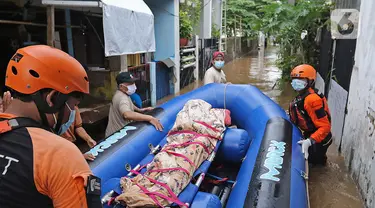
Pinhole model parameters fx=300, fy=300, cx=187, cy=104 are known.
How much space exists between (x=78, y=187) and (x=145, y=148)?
224 centimetres

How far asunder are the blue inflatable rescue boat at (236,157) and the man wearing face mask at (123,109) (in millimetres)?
102

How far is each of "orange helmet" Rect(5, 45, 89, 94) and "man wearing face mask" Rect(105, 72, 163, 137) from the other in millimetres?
2210

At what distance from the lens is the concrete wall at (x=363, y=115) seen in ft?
10.4

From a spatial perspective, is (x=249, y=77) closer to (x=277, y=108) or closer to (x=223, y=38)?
(x=223, y=38)

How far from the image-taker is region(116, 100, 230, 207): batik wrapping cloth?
7.16 feet

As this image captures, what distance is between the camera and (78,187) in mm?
969

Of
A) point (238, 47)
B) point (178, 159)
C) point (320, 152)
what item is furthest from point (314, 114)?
point (238, 47)

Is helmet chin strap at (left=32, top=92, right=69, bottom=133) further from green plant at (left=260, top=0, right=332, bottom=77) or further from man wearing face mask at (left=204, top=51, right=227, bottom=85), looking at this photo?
green plant at (left=260, top=0, right=332, bottom=77)

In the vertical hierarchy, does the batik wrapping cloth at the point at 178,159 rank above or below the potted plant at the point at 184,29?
below

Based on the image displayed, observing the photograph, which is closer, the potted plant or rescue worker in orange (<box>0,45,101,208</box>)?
rescue worker in orange (<box>0,45,101,208</box>)

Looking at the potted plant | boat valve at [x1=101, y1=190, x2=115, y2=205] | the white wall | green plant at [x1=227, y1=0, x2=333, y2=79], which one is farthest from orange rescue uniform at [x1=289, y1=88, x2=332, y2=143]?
the potted plant

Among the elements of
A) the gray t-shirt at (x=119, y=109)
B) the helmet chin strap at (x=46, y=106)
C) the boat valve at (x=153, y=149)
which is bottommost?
the boat valve at (x=153, y=149)

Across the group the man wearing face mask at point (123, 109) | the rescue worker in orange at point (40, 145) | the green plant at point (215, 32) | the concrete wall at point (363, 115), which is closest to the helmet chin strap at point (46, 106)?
the rescue worker in orange at point (40, 145)

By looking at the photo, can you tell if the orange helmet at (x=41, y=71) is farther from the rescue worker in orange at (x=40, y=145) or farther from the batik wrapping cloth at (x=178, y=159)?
the batik wrapping cloth at (x=178, y=159)
